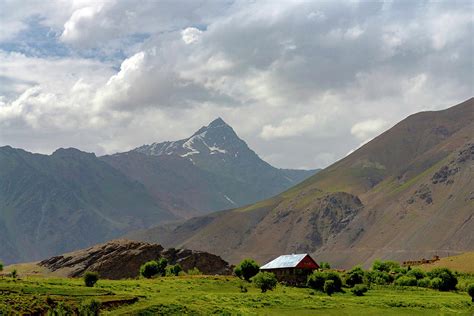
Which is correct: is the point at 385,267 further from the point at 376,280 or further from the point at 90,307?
the point at 90,307

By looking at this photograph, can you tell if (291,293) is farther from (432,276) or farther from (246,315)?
(432,276)

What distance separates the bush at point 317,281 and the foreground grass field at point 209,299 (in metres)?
2.55

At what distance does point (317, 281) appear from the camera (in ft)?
403

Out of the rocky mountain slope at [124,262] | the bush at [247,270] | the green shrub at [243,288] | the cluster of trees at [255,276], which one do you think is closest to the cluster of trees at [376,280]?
the cluster of trees at [255,276]

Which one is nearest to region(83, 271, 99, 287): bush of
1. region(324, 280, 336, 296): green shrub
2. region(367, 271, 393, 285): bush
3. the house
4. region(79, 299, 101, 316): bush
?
region(79, 299, 101, 316): bush

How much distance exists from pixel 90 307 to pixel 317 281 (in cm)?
5347

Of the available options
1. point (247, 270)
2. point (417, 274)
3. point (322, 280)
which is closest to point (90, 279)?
point (247, 270)

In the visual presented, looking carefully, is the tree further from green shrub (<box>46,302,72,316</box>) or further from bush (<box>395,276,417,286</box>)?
green shrub (<box>46,302,72,316</box>)

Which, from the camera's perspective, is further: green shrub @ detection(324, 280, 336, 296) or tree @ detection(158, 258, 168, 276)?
tree @ detection(158, 258, 168, 276)

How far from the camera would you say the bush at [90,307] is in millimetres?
79062

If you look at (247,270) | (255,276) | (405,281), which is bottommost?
(405,281)

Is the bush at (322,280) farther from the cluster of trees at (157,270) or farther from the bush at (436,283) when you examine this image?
the cluster of trees at (157,270)

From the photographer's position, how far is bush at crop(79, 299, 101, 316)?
7906 centimetres

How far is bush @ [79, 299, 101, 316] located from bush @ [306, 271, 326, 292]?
51.2 metres
